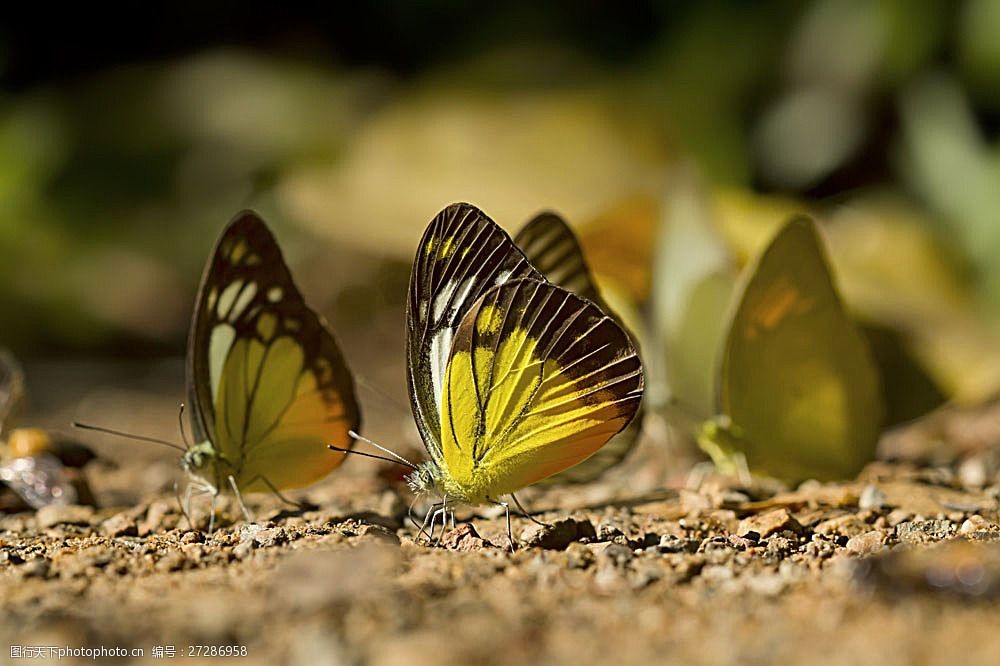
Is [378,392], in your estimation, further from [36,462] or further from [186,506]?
[36,462]

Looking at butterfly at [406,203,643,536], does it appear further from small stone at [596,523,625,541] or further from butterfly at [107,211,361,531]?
butterfly at [107,211,361,531]

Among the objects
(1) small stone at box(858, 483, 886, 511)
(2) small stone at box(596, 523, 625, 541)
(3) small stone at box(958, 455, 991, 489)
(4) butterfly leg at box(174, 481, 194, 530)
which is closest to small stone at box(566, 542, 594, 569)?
(2) small stone at box(596, 523, 625, 541)

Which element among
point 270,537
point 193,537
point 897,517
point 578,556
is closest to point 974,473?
point 897,517

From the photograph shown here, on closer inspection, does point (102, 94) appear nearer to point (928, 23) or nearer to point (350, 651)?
point (928, 23)

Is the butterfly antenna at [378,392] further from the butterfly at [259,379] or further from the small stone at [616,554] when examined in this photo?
the small stone at [616,554]

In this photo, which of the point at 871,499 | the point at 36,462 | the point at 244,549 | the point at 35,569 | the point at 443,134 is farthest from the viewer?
the point at 443,134

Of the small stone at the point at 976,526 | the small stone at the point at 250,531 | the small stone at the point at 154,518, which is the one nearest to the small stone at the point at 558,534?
the small stone at the point at 250,531
